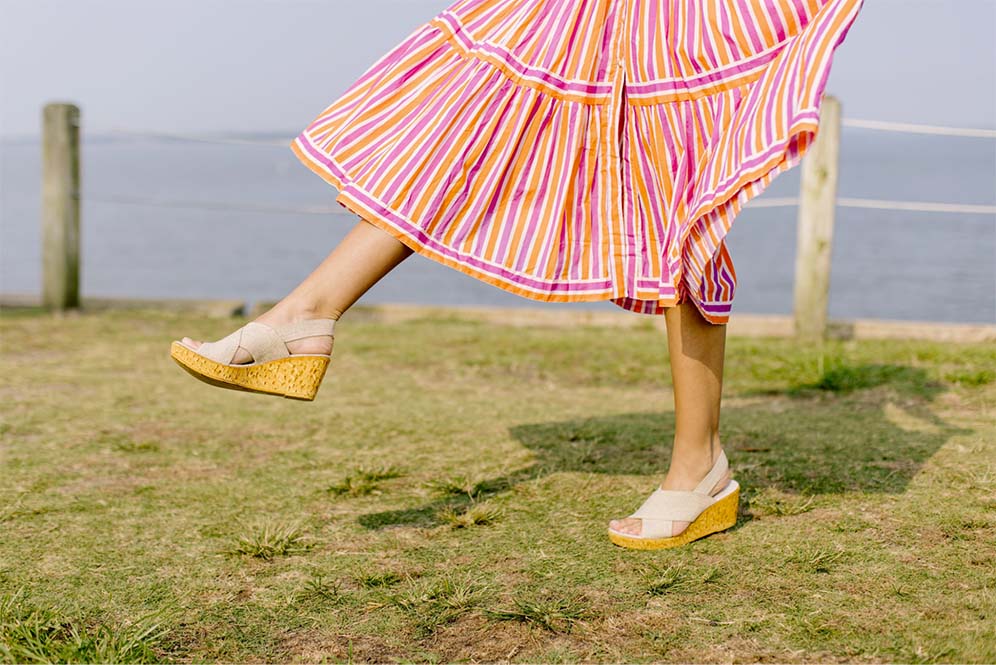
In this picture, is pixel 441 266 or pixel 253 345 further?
pixel 441 266

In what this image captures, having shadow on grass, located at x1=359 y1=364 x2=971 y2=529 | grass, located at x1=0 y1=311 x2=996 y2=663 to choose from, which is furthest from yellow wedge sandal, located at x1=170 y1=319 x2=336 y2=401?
shadow on grass, located at x1=359 y1=364 x2=971 y2=529

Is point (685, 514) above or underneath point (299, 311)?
underneath

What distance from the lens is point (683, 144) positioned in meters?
2.16

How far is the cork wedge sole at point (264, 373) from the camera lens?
6.44ft

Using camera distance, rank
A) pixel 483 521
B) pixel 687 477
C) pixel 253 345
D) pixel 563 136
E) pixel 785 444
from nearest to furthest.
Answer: pixel 253 345, pixel 563 136, pixel 687 477, pixel 483 521, pixel 785 444

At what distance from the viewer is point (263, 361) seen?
2.03 m

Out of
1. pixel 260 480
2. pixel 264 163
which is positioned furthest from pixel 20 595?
pixel 264 163

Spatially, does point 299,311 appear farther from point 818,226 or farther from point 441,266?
point 441,266

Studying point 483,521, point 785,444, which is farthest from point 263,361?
point 785,444

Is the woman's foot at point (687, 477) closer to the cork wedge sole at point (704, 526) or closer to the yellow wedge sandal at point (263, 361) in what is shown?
the cork wedge sole at point (704, 526)

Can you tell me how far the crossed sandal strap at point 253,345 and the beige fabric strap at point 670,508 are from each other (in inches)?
31.3

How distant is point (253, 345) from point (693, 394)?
892 mm

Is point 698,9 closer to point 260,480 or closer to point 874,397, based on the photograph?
point 260,480

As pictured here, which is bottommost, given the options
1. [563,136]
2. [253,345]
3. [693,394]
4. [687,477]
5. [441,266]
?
[441,266]
